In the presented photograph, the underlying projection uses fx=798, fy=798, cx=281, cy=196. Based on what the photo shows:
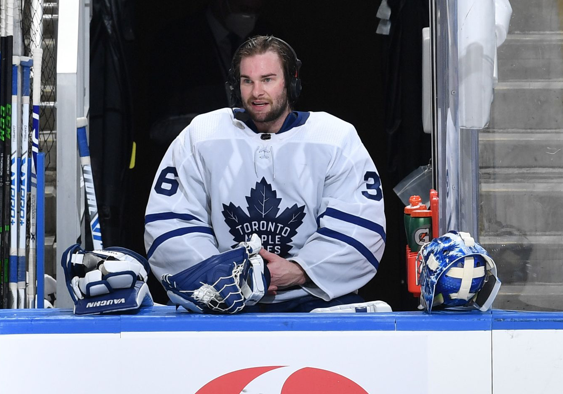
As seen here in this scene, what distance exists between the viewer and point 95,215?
101 inches

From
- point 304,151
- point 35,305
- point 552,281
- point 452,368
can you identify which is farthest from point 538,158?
point 35,305

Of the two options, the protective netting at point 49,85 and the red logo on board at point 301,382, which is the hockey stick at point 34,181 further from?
the red logo on board at point 301,382

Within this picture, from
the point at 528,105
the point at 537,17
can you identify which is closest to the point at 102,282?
the point at 528,105

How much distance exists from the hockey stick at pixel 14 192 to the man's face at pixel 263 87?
0.72 meters

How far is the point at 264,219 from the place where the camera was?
228 cm

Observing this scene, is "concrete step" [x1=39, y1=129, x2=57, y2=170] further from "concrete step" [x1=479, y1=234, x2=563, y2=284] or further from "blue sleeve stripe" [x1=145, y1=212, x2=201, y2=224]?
"concrete step" [x1=479, y1=234, x2=563, y2=284]

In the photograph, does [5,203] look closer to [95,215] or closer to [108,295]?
[95,215]

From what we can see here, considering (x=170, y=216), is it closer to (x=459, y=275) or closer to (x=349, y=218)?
(x=349, y=218)

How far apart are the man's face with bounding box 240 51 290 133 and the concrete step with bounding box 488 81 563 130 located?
119 centimetres

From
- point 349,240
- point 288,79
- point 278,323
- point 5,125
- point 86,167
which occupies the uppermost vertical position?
point 288,79

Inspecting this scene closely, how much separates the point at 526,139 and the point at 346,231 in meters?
1.15

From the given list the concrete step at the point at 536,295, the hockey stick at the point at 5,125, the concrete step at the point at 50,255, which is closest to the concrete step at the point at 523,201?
the concrete step at the point at 536,295

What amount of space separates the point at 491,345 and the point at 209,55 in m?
2.38

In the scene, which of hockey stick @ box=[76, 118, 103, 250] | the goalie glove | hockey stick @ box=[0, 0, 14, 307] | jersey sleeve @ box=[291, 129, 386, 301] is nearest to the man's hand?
jersey sleeve @ box=[291, 129, 386, 301]
